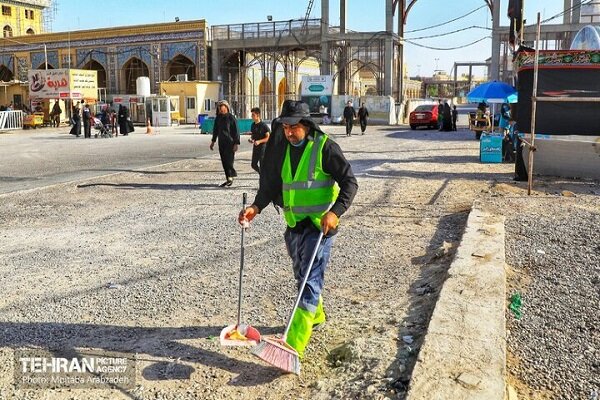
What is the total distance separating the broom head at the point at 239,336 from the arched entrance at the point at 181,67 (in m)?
41.4

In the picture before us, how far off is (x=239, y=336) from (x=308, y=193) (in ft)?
3.12

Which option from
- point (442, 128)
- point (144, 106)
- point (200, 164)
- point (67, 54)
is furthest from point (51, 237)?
point (67, 54)

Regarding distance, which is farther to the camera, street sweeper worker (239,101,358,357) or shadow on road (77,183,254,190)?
shadow on road (77,183,254,190)

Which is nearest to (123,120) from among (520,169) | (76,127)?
(76,127)

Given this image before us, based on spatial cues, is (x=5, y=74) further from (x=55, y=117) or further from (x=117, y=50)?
(x=55, y=117)

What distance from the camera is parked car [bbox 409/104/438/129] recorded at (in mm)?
31469

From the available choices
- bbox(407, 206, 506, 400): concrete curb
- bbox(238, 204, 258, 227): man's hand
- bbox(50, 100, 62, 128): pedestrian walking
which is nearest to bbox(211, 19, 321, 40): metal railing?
bbox(50, 100, 62, 128): pedestrian walking

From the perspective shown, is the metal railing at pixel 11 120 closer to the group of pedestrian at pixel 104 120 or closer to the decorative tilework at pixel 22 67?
the group of pedestrian at pixel 104 120

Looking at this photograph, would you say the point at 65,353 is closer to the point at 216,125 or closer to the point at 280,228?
the point at 280,228

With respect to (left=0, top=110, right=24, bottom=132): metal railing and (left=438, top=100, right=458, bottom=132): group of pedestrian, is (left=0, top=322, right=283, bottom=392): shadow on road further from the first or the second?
(left=0, top=110, right=24, bottom=132): metal railing

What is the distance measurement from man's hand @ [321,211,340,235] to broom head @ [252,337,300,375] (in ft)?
2.29

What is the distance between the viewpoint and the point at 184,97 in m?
39.2

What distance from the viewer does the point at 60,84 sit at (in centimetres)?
3591

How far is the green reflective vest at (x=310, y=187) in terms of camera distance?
3.77 metres
